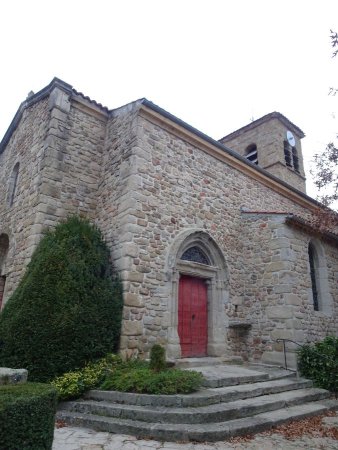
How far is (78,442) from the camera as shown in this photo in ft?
13.6

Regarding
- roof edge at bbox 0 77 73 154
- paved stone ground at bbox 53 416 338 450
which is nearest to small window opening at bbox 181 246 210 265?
paved stone ground at bbox 53 416 338 450

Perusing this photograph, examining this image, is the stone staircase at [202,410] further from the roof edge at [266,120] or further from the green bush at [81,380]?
the roof edge at [266,120]

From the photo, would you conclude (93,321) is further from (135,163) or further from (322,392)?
(322,392)

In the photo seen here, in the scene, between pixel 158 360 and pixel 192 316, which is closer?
pixel 158 360

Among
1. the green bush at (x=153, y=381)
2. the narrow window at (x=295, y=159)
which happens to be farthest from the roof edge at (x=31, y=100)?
the narrow window at (x=295, y=159)

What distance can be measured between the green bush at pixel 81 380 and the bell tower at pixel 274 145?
1259 cm

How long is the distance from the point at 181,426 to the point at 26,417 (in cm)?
223

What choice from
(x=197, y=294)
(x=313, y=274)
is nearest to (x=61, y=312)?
(x=197, y=294)

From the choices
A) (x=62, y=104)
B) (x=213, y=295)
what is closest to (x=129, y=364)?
(x=213, y=295)

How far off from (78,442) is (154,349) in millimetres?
1944

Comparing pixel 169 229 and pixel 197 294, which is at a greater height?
pixel 169 229

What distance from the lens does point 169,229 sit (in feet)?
26.6

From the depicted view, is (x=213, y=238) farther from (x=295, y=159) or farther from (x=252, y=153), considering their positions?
(x=295, y=159)

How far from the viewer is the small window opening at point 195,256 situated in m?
8.59
